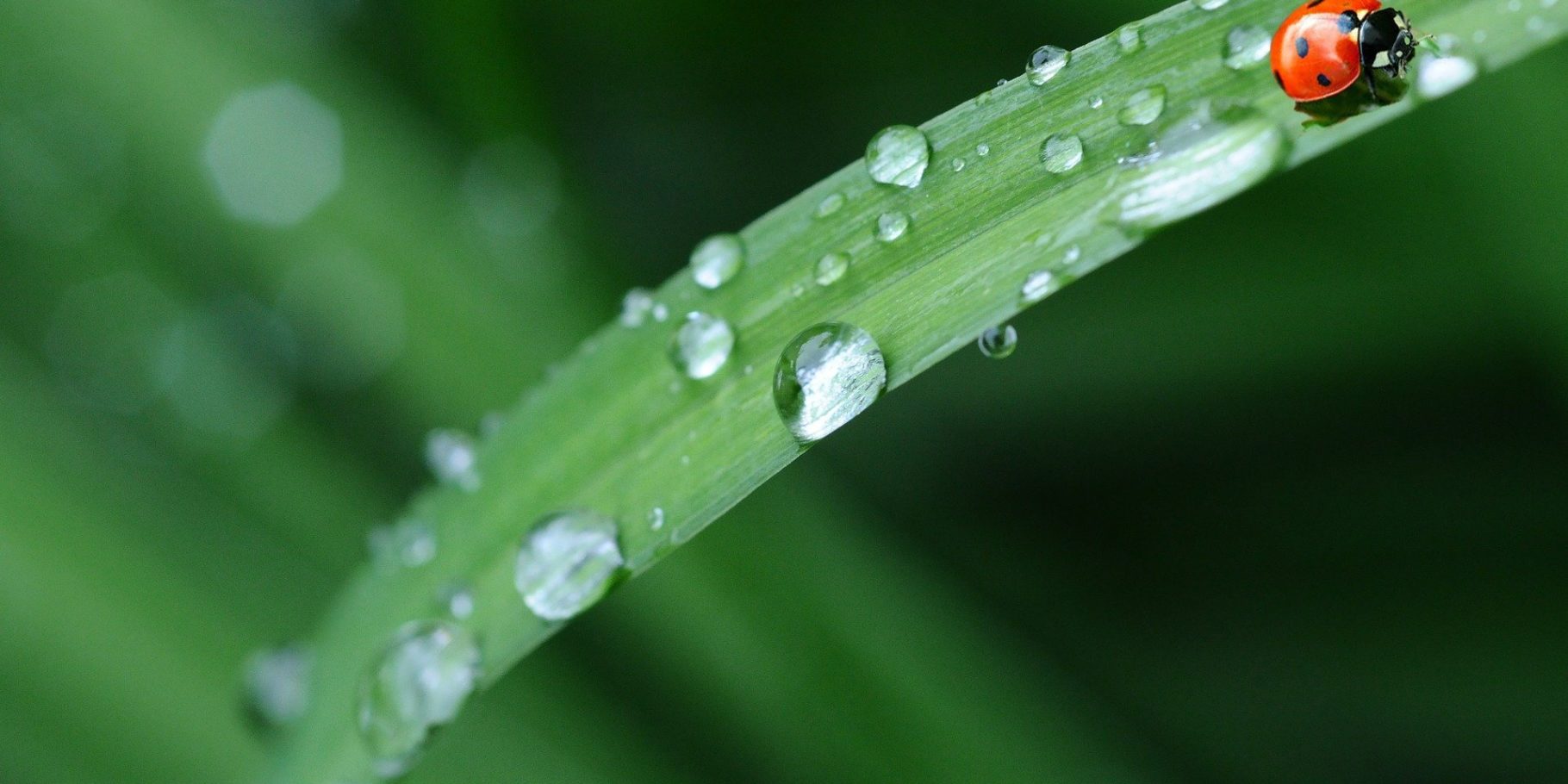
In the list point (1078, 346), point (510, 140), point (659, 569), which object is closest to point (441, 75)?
point (510, 140)

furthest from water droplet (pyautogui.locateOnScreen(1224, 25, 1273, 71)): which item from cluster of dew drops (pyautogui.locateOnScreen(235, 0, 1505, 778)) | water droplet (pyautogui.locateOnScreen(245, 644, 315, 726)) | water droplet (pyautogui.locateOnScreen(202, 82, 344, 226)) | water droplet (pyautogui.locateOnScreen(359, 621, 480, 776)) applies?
water droplet (pyautogui.locateOnScreen(202, 82, 344, 226))

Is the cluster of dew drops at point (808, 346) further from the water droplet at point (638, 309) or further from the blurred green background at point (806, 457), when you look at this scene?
the blurred green background at point (806, 457)

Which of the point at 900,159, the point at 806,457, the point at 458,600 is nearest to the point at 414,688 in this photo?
the point at 458,600

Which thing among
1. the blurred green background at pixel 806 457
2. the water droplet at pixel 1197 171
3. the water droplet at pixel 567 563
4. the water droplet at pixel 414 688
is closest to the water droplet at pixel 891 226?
the water droplet at pixel 1197 171

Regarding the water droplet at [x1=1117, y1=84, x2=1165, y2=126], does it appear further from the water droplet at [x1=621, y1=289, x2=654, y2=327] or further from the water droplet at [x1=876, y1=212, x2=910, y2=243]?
the water droplet at [x1=621, y1=289, x2=654, y2=327]

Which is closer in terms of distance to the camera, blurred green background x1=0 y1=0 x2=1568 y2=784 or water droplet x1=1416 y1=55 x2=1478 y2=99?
water droplet x1=1416 y1=55 x2=1478 y2=99

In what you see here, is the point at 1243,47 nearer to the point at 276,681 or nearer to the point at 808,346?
the point at 808,346
